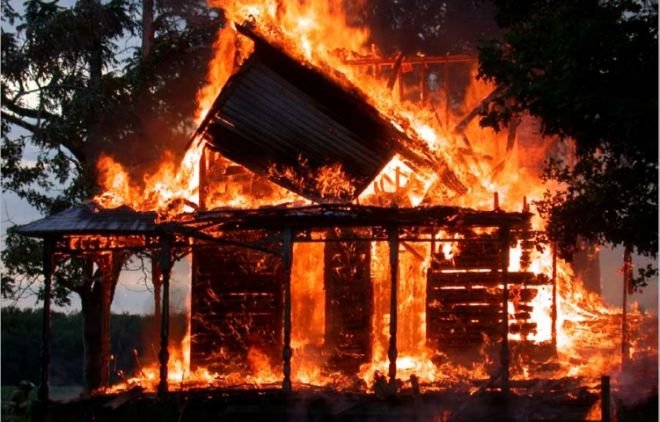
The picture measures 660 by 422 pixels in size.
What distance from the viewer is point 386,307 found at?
24.5 m

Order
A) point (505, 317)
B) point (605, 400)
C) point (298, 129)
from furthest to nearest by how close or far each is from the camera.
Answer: point (298, 129) → point (505, 317) → point (605, 400)

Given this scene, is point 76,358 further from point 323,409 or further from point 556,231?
point 556,231

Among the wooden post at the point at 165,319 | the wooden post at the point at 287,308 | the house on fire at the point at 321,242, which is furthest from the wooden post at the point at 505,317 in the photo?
the wooden post at the point at 165,319

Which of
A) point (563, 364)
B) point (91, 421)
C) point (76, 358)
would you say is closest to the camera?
point (91, 421)

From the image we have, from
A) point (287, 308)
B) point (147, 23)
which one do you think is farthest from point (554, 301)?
point (147, 23)

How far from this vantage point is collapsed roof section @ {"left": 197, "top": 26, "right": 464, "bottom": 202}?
2330 centimetres

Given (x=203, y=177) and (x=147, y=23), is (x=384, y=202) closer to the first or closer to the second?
(x=203, y=177)

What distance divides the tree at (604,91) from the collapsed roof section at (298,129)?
6.28 meters

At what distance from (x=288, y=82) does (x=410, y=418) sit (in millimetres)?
8915

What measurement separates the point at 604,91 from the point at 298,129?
369 inches

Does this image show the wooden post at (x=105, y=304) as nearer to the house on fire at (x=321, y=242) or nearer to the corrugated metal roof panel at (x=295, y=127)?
the house on fire at (x=321, y=242)

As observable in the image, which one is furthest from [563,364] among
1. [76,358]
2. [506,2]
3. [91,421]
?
[76,358]

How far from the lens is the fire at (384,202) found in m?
22.9

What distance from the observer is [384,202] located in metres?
23.1
